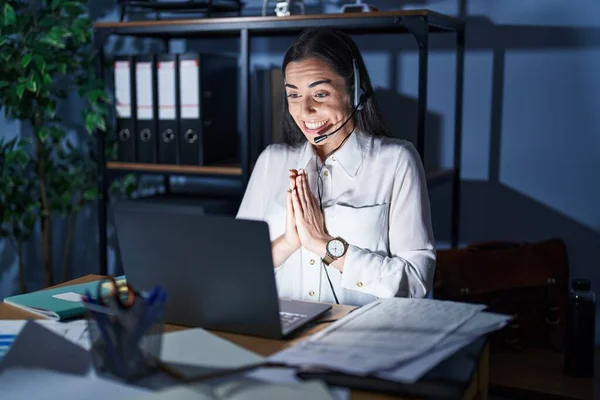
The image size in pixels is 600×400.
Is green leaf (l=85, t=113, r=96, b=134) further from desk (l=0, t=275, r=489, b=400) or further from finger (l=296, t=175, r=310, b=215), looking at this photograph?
desk (l=0, t=275, r=489, b=400)

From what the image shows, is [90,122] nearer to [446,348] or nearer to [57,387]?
[57,387]

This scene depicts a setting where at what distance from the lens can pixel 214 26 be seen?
2277mm

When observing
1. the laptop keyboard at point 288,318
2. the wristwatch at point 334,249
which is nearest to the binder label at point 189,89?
the wristwatch at point 334,249

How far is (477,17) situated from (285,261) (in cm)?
115

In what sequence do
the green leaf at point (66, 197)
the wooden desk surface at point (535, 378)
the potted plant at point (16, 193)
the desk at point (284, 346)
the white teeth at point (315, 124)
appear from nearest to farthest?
the desk at point (284, 346) < the white teeth at point (315, 124) < the wooden desk surface at point (535, 378) < the potted plant at point (16, 193) < the green leaf at point (66, 197)

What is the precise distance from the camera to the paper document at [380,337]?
3.05 feet

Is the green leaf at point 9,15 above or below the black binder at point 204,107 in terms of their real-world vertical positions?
above

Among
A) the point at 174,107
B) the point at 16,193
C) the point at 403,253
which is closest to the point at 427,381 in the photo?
the point at 403,253

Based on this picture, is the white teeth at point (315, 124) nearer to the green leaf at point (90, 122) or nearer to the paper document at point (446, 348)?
the paper document at point (446, 348)

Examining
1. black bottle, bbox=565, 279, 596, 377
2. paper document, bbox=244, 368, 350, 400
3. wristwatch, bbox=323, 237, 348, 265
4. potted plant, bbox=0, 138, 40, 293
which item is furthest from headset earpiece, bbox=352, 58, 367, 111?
potted plant, bbox=0, 138, 40, 293

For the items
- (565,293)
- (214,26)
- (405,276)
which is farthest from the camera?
(214,26)

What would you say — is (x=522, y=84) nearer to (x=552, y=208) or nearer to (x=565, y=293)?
(x=552, y=208)

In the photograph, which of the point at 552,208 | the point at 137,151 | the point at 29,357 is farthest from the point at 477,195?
the point at 29,357

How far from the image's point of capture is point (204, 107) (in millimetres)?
2400
